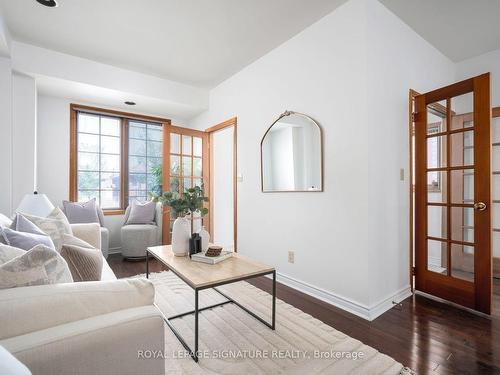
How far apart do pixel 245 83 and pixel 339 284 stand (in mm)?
2664

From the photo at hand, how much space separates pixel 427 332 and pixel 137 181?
4.33 metres

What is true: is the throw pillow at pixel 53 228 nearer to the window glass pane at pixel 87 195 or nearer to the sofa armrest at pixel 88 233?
the sofa armrest at pixel 88 233

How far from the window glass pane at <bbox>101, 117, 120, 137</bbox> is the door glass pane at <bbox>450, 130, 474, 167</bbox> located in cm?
456

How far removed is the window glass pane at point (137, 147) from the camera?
4465mm

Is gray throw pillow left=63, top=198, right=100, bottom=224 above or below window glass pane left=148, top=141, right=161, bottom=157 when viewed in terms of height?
below

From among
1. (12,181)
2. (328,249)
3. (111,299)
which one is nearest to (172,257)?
(111,299)

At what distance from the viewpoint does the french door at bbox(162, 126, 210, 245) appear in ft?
13.2

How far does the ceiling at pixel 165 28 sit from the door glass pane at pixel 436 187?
6.02 feet

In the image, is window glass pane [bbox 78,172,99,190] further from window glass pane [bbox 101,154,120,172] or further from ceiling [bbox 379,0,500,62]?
ceiling [bbox 379,0,500,62]

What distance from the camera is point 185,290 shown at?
2562mm

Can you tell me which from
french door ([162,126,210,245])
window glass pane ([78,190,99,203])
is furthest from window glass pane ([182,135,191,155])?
window glass pane ([78,190,99,203])

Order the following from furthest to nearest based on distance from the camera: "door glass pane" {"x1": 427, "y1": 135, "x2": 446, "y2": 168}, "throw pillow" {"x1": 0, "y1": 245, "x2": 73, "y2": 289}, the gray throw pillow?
the gray throw pillow → "door glass pane" {"x1": 427, "y1": 135, "x2": 446, "y2": 168} → "throw pillow" {"x1": 0, "y1": 245, "x2": 73, "y2": 289}

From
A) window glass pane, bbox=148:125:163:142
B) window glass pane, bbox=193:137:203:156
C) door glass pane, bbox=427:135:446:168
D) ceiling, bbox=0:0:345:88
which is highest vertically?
ceiling, bbox=0:0:345:88

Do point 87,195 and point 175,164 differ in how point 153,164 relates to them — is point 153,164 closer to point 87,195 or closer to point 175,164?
point 175,164
